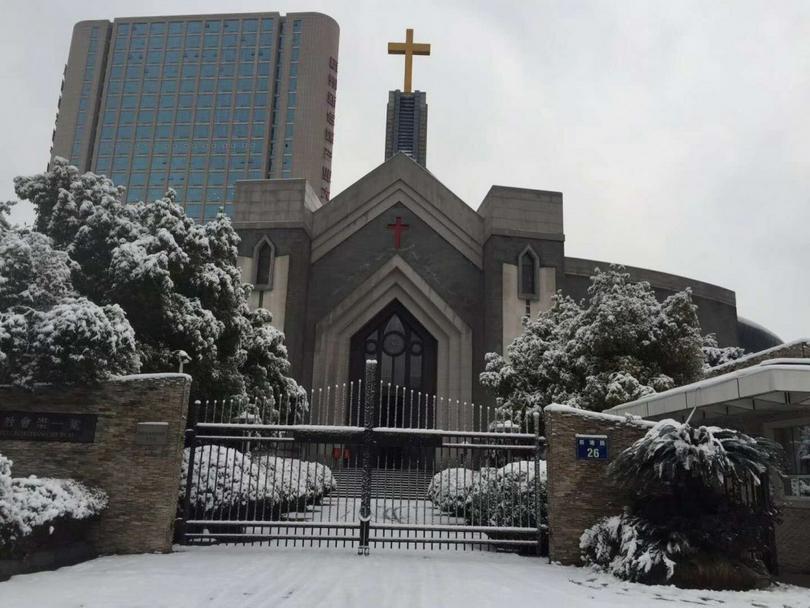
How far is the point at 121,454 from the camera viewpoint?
35.5ft

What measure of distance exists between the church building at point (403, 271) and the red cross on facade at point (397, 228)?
0.05 metres

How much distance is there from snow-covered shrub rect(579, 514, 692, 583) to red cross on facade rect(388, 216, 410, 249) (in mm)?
22169

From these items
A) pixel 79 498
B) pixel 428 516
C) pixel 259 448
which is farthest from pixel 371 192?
pixel 79 498

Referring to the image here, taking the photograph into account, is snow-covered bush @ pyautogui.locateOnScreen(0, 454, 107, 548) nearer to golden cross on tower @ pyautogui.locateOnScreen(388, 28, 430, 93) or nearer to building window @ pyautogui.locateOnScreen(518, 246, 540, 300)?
building window @ pyautogui.locateOnScreen(518, 246, 540, 300)

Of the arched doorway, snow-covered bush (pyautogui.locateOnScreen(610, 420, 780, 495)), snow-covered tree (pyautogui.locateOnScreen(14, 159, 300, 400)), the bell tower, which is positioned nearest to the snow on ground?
snow-covered bush (pyautogui.locateOnScreen(610, 420, 780, 495))

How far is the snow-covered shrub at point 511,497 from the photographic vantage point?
11.4 meters

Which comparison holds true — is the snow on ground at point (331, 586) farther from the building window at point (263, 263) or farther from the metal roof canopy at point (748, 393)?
the building window at point (263, 263)

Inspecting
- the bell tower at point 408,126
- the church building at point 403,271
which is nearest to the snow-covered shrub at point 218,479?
the church building at point 403,271

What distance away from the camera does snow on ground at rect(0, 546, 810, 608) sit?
772cm

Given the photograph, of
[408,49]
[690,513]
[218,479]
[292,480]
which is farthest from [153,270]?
[408,49]

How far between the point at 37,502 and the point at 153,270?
6539mm

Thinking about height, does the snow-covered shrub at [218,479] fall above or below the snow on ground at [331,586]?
above

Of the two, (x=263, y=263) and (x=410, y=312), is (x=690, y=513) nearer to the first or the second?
(x=410, y=312)

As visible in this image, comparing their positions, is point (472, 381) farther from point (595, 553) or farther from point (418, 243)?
point (595, 553)
